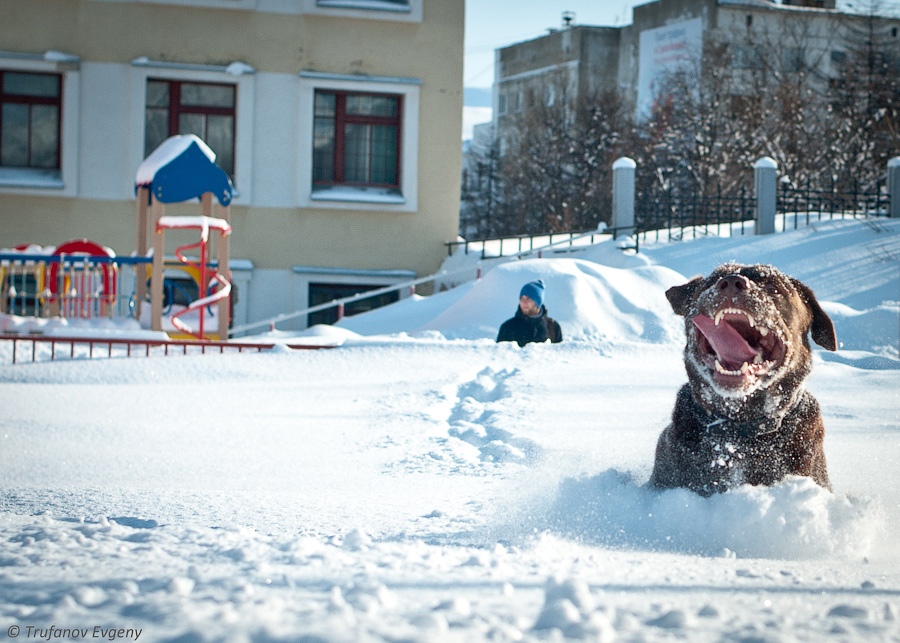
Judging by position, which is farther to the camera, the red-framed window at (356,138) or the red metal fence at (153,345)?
the red-framed window at (356,138)

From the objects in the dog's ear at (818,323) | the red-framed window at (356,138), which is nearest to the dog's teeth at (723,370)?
the dog's ear at (818,323)

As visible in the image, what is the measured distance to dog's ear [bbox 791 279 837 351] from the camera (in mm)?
3432

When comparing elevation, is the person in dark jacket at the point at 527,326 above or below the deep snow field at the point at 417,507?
above

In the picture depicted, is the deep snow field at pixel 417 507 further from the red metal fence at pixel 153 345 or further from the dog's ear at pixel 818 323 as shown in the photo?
the red metal fence at pixel 153 345

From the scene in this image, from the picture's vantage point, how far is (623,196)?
16609 millimetres

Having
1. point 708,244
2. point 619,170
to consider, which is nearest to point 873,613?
point 708,244

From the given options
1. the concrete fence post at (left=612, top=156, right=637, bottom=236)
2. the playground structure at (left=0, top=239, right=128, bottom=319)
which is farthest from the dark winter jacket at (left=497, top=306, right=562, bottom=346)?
the concrete fence post at (left=612, top=156, right=637, bottom=236)

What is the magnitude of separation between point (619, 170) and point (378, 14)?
5.43 metres

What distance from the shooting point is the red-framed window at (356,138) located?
53.6ft

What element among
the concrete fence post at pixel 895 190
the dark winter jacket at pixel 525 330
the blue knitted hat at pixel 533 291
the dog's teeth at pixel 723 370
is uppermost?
the concrete fence post at pixel 895 190

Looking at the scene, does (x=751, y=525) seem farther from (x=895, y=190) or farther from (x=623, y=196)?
(x=895, y=190)

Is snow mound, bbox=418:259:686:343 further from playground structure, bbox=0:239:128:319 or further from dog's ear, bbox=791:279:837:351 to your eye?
dog's ear, bbox=791:279:837:351

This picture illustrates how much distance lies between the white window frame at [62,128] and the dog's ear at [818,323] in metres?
14.8

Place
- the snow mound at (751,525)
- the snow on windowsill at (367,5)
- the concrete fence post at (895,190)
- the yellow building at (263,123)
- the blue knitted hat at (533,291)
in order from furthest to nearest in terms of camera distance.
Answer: the concrete fence post at (895,190), the snow on windowsill at (367,5), the yellow building at (263,123), the blue knitted hat at (533,291), the snow mound at (751,525)
